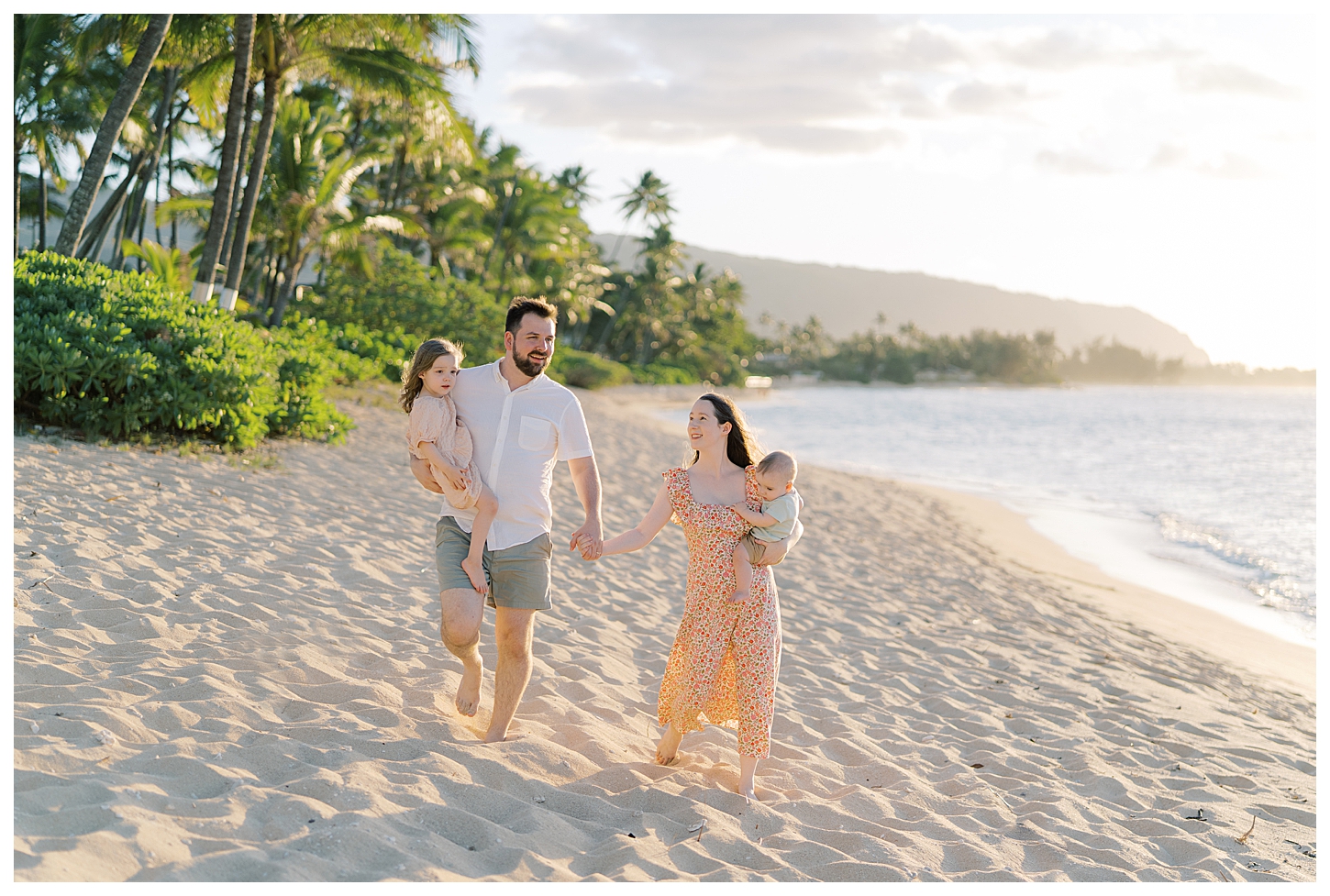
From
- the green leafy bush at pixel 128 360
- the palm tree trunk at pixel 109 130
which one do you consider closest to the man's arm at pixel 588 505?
the green leafy bush at pixel 128 360

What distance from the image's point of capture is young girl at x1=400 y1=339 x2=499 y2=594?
361cm

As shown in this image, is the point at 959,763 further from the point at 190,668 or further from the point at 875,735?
the point at 190,668

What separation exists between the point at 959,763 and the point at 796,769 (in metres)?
0.93

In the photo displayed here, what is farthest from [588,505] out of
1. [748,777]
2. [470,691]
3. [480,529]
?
[748,777]

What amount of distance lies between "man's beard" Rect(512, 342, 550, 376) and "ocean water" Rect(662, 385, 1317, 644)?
95 centimetres

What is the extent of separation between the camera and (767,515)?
3688mm

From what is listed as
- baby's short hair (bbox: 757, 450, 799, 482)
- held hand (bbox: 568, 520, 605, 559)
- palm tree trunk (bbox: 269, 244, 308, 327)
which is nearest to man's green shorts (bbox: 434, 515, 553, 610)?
held hand (bbox: 568, 520, 605, 559)

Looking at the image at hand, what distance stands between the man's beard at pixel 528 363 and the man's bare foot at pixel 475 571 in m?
0.78

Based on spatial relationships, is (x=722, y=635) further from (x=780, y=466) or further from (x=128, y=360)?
(x=128, y=360)

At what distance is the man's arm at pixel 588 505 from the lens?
145 inches

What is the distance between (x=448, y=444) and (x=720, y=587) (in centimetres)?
125

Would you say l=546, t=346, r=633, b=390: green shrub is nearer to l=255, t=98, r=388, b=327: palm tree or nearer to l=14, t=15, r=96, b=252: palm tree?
l=255, t=98, r=388, b=327: palm tree

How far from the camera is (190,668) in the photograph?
4043mm

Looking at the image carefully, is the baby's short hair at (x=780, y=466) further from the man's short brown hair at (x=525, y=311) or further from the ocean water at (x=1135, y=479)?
the man's short brown hair at (x=525, y=311)
